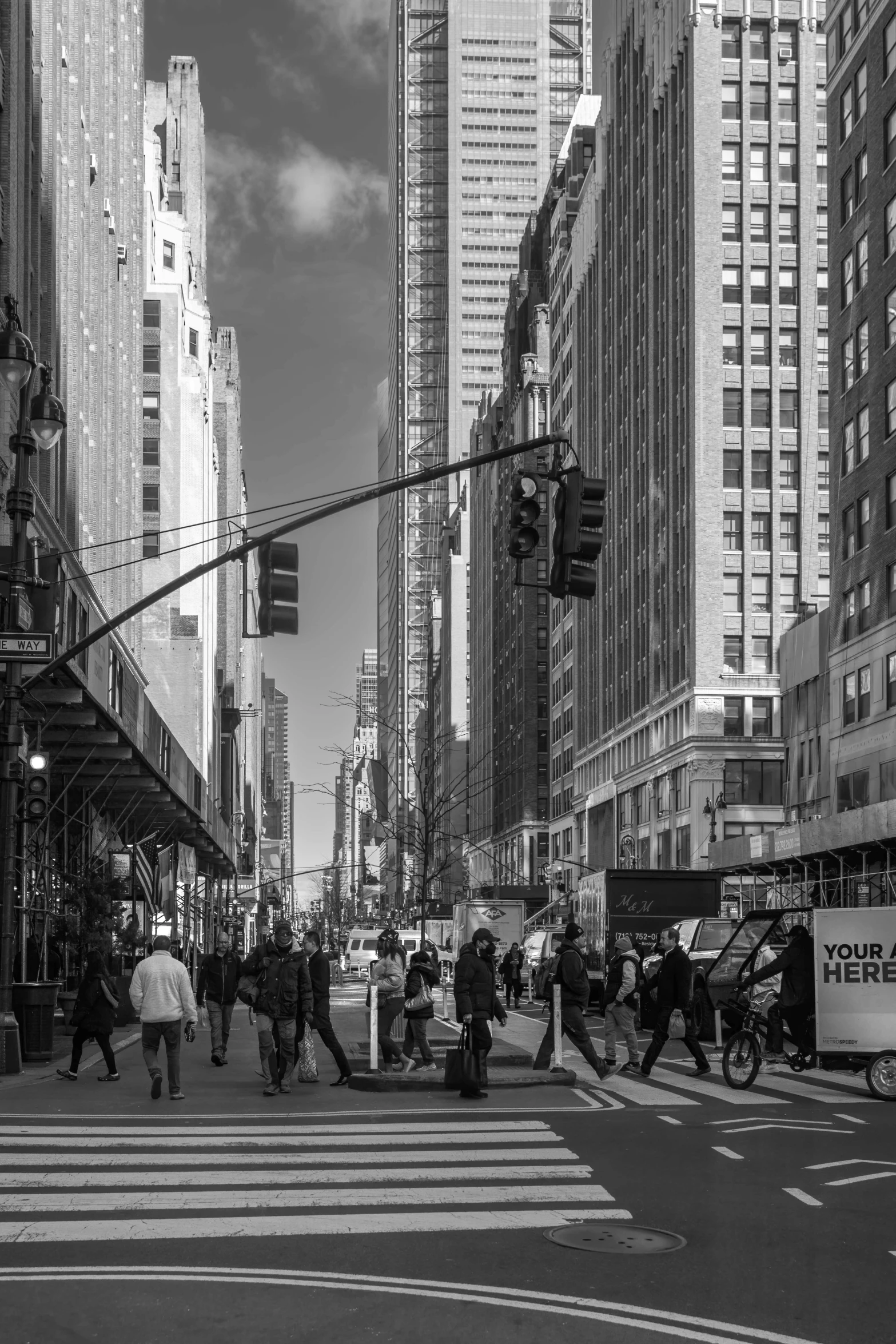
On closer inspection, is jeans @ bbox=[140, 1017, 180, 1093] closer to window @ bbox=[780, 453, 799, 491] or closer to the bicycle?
the bicycle

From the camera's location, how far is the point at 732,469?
7750cm

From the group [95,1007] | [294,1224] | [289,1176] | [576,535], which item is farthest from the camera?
[95,1007]

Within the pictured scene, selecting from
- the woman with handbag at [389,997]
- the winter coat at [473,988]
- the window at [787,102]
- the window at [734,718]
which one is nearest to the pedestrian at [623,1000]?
the winter coat at [473,988]

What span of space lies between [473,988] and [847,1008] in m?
4.15

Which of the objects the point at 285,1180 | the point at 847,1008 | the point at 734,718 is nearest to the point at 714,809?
the point at 734,718

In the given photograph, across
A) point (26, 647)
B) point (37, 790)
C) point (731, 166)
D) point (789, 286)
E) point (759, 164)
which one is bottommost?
point (37, 790)

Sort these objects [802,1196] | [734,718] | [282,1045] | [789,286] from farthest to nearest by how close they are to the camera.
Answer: [789,286]
[734,718]
[282,1045]
[802,1196]

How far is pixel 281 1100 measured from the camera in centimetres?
1667

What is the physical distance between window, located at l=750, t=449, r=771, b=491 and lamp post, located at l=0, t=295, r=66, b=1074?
61.6m

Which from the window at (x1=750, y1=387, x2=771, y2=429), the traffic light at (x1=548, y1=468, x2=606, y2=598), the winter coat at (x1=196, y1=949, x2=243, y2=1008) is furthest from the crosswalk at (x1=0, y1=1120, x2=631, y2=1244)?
the window at (x1=750, y1=387, x2=771, y2=429)

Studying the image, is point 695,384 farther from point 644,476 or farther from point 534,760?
point 534,760

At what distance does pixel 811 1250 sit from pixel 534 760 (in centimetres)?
12063

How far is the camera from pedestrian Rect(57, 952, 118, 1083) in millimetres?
18750

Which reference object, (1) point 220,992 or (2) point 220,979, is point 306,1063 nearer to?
(1) point 220,992
